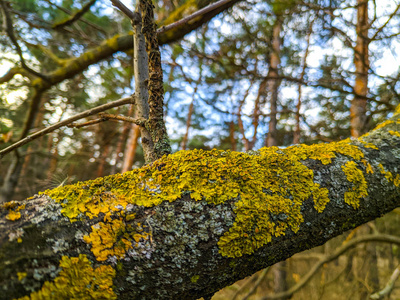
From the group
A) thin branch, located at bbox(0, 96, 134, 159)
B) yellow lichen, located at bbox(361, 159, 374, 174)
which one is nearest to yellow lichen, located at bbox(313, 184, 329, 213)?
yellow lichen, located at bbox(361, 159, 374, 174)

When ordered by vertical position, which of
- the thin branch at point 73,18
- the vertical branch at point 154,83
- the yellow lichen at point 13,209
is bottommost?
the yellow lichen at point 13,209

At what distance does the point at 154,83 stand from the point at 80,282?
0.86m

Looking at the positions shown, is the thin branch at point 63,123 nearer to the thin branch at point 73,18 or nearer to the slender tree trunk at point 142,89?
the slender tree trunk at point 142,89

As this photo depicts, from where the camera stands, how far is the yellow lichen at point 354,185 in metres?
1.01

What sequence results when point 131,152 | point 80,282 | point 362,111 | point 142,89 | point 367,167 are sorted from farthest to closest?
point 131,152 < point 362,111 < point 142,89 < point 367,167 < point 80,282

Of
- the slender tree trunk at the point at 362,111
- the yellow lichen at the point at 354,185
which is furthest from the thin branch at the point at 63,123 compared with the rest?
the slender tree trunk at the point at 362,111

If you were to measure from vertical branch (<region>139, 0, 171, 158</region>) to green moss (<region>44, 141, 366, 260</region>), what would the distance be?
0.20 meters

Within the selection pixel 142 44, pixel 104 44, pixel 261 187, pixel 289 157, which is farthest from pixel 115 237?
pixel 104 44

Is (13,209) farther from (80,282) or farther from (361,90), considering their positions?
(361,90)

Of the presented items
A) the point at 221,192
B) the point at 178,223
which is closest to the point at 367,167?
the point at 221,192

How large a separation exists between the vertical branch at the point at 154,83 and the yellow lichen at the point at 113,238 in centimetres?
44

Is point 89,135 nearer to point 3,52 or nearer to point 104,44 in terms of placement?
point 3,52

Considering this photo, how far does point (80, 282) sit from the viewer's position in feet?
2.13

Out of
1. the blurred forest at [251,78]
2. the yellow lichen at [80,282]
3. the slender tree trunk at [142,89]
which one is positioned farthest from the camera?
the blurred forest at [251,78]
